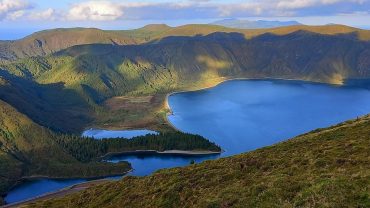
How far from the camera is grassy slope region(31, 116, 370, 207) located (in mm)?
45031

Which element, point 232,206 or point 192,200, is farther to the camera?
point 192,200

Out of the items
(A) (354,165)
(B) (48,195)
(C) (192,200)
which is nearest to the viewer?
(A) (354,165)

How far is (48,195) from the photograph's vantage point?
643ft

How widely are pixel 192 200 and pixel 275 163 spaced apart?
1494cm

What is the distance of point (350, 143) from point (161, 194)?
27.9 metres

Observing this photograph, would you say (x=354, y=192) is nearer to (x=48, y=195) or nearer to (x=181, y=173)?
(x=181, y=173)

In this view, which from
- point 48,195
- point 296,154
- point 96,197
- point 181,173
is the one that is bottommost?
point 48,195

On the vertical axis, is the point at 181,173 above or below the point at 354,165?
below

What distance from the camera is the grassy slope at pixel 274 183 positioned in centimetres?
4503

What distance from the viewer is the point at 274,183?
5131 cm

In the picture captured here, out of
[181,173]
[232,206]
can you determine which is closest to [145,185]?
[181,173]

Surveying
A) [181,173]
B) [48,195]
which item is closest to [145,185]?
[181,173]

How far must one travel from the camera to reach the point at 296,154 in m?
67.8

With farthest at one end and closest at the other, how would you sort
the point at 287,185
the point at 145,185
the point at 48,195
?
the point at 48,195 → the point at 145,185 → the point at 287,185
